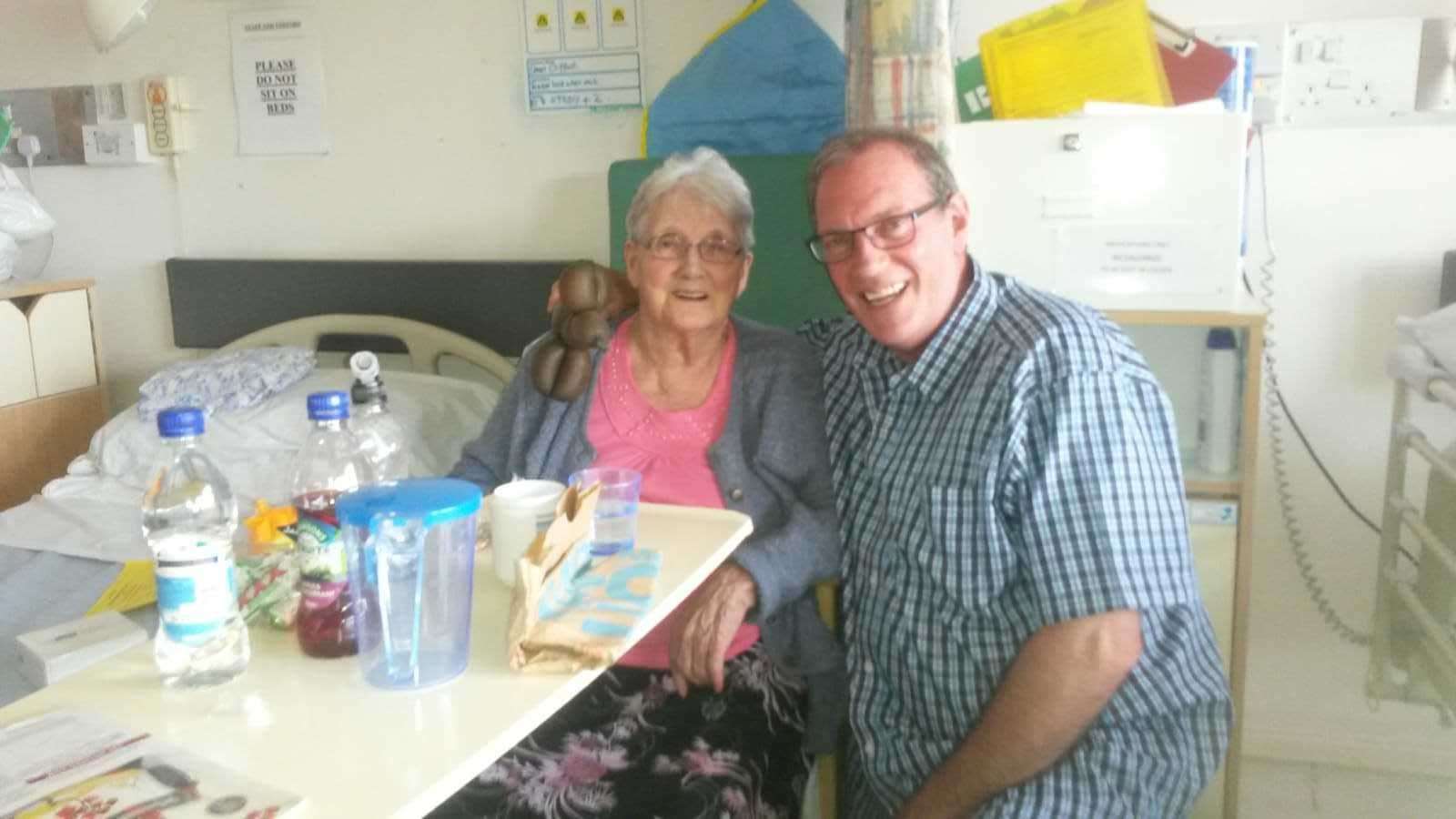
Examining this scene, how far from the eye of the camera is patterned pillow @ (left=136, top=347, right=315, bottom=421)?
7.20 feet

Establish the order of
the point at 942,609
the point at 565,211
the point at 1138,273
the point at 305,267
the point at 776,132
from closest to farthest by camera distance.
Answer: the point at 942,609 < the point at 1138,273 < the point at 776,132 < the point at 565,211 < the point at 305,267

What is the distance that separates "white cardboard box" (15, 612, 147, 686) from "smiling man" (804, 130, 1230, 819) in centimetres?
91

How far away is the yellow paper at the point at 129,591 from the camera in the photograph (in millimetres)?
1648

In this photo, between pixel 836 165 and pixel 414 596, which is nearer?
pixel 414 596

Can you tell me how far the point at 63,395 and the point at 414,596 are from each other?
2242 mm

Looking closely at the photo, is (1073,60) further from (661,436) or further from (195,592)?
(195,592)

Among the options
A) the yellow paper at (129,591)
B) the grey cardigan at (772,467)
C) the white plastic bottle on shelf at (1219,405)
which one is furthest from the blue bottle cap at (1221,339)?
the yellow paper at (129,591)

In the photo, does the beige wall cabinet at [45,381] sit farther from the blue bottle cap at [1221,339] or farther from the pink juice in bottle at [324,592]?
the blue bottle cap at [1221,339]

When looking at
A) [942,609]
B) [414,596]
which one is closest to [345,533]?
[414,596]

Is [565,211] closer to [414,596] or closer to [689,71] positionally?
[689,71]

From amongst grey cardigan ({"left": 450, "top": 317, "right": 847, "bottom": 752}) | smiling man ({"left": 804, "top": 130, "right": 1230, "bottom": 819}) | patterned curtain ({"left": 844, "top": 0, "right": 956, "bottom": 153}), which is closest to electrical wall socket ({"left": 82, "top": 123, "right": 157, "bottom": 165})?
grey cardigan ({"left": 450, "top": 317, "right": 847, "bottom": 752})

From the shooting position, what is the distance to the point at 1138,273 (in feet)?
5.24

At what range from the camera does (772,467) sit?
1.57m

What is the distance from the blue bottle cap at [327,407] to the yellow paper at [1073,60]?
1.13 metres
